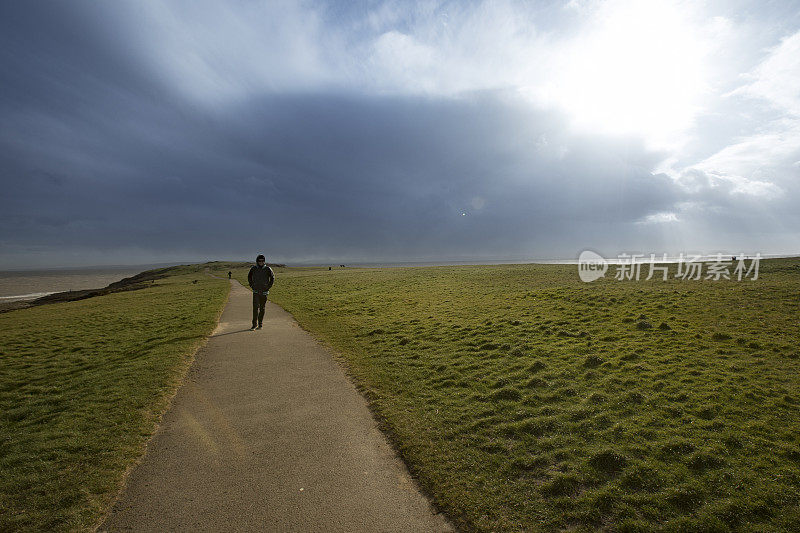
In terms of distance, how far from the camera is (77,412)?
8.74 metres

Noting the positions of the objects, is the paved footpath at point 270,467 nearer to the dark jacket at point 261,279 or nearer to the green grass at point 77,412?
the green grass at point 77,412

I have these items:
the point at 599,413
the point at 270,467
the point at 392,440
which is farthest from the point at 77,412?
the point at 599,413

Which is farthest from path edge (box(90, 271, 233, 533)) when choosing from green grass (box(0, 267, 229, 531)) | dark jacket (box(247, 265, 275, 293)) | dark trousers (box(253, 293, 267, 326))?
dark jacket (box(247, 265, 275, 293))

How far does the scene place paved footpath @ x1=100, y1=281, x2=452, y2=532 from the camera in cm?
507

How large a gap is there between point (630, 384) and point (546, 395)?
2718mm

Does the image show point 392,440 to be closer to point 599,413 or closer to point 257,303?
point 599,413

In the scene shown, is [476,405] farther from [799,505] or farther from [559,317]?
[559,317]

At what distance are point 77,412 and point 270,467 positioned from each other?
644cm

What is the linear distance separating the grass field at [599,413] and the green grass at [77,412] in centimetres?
547

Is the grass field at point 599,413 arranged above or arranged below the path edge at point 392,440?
above

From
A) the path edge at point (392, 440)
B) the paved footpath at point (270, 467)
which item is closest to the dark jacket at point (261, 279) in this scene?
the path edge at point (392, 440)

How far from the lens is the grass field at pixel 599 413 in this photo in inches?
209

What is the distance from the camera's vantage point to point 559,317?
58.9ft

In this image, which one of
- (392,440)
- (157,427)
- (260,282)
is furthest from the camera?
(260,282)
